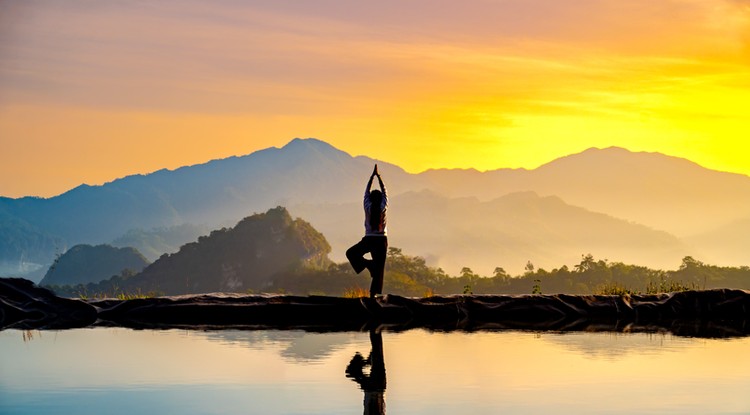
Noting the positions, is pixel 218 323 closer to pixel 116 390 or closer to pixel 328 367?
pixel 328 367

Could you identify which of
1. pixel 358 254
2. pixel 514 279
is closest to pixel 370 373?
pixel 358 254

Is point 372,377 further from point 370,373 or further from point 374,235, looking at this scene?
point 374,235

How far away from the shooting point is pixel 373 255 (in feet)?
58.4

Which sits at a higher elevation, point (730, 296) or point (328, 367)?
point (730, 296)

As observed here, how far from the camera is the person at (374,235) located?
676 inches

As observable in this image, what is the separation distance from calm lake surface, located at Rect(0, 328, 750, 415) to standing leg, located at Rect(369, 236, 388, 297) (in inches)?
69.2

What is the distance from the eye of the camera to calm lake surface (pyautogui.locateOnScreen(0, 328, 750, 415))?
962 centimetres

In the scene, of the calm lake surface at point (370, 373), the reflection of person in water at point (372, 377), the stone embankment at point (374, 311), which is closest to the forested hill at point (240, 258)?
the stone embankment at point (374, 311)

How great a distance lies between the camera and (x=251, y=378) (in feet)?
37.3

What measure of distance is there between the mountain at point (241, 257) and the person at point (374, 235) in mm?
150615

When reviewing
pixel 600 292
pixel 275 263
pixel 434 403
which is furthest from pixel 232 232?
pixel 434 403

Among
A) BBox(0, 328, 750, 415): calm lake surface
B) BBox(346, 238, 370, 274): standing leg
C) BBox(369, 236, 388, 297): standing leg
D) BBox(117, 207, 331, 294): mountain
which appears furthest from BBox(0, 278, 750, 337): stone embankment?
BBox(117, 207, 331, 294): mountain

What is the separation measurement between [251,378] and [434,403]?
250 centimetres

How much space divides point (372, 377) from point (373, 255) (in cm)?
660
